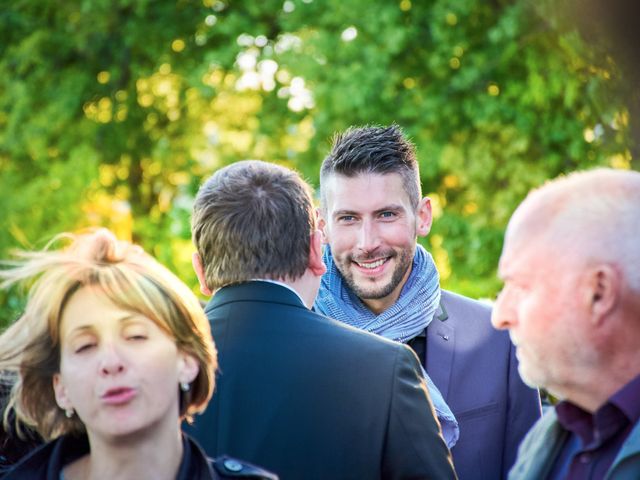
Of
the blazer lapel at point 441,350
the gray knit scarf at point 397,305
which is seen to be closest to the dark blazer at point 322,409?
the gray knit scarf at point 397,305

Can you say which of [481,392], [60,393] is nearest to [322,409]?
[60,393]

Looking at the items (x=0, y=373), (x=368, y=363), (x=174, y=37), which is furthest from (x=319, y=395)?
(x=174, y=37)

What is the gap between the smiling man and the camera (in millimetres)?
4188

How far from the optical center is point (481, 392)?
166 inches

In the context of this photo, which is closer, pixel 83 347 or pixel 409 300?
pixel 83 347

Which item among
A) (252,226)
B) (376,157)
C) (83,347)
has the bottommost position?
(83,347)

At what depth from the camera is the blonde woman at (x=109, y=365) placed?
2578mm

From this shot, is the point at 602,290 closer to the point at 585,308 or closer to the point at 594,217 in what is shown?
the point at 585,308

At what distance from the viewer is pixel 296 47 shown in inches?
551

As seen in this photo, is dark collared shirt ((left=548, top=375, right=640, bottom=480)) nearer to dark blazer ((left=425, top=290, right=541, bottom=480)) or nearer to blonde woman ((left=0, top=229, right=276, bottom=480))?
blonde woman ((left=0, top=229, right=276, bottom=480))

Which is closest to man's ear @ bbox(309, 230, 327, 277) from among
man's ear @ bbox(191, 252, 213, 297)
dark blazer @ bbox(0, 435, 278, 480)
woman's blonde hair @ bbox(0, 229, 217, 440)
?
man's ear @ bbox(191, 252, 213, 297)

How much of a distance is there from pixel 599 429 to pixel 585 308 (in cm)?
27

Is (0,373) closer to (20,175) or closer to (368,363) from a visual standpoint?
(368,363)

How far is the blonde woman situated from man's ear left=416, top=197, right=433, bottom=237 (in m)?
1.90
